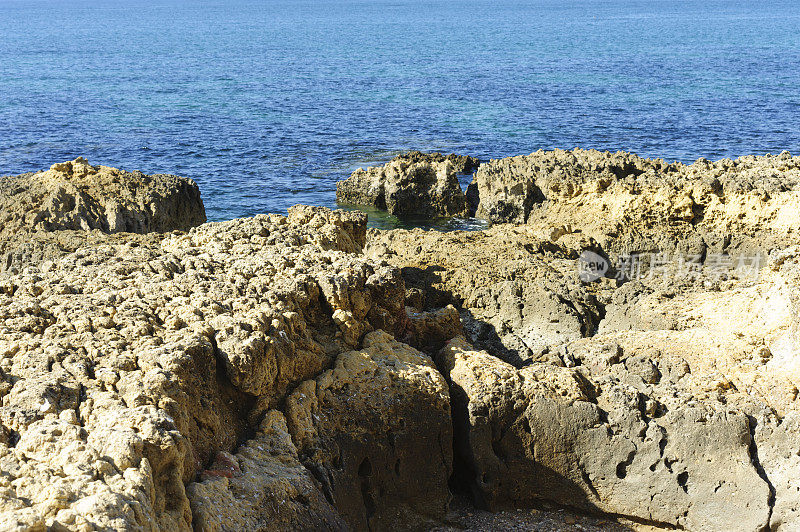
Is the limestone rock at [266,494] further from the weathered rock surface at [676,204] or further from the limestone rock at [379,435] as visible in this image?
the weathered rock surface at [676,204]

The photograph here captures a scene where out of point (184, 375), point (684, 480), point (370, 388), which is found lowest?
point (684, 480)

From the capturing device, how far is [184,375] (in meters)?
7.14

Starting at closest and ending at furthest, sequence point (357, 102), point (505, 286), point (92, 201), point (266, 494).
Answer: point (266, 494) → point (505, 286) → point (92, 201) → point (357, 102)

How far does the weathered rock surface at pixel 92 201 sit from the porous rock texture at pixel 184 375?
3.66 m

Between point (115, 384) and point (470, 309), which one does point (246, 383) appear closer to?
point (115, 384)

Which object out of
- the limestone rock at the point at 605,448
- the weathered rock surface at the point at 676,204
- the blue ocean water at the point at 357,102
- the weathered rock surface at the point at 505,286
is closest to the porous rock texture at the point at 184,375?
the limestone rock at the point at 605,448

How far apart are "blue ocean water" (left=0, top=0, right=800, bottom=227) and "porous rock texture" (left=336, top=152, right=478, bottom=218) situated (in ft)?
7.27

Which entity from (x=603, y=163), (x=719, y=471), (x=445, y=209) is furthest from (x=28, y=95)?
(x=719, y=471)

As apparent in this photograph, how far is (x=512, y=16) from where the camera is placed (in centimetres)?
13350

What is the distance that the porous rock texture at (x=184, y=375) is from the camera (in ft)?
19.1

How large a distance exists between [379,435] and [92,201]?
8531mm

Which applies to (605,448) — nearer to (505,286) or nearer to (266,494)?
(505,286)

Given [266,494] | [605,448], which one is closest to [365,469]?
[266,494]

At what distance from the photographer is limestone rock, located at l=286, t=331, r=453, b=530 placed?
314 inches
